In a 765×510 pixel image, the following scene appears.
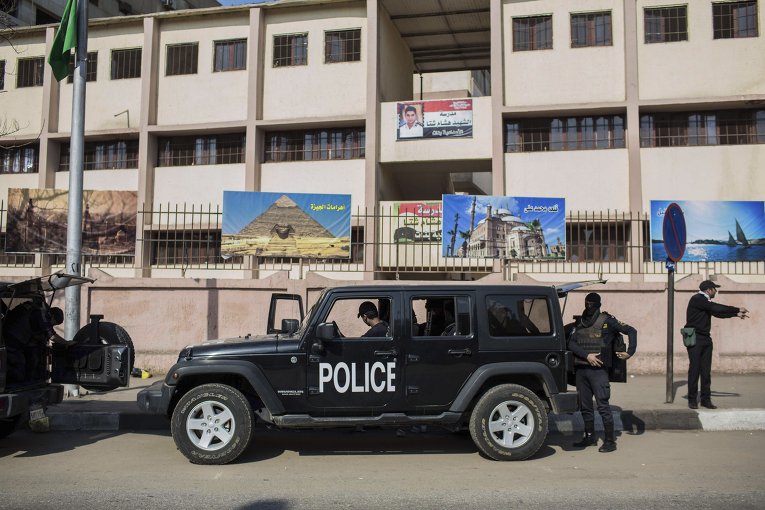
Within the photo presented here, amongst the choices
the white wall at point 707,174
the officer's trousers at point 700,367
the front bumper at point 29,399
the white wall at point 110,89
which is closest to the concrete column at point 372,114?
the white wall at point 110,89

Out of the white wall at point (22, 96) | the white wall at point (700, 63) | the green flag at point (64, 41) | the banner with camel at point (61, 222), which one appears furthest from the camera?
the white wall at point (22, 96)

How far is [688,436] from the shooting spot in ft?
25.2

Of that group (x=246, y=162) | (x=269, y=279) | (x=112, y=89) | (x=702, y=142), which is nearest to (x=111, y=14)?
(x=112, y=89)

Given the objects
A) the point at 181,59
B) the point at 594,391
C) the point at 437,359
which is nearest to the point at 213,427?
the point at 437,359

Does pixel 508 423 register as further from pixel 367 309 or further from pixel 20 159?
pixel 20 159

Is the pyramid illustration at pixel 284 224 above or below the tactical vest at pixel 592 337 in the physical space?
above

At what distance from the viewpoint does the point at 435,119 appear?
18.6 metres

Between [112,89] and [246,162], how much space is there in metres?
5.32

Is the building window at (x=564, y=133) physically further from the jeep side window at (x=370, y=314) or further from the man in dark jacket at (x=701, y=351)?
the jeep side window at (x=370, y=314)

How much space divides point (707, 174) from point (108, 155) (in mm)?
18316

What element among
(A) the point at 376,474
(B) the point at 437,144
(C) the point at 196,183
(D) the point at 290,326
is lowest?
(A) the point at 376,474

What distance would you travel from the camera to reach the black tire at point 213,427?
241 inches

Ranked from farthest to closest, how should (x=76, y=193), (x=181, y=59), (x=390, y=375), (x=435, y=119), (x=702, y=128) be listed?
1. (x=181, y=59)
2. (x=435, y=119)
3. (x=702, y=128)
4. (x=76, y=193)
5. (x=390, y=375)

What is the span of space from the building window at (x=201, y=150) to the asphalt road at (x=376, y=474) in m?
13.4
